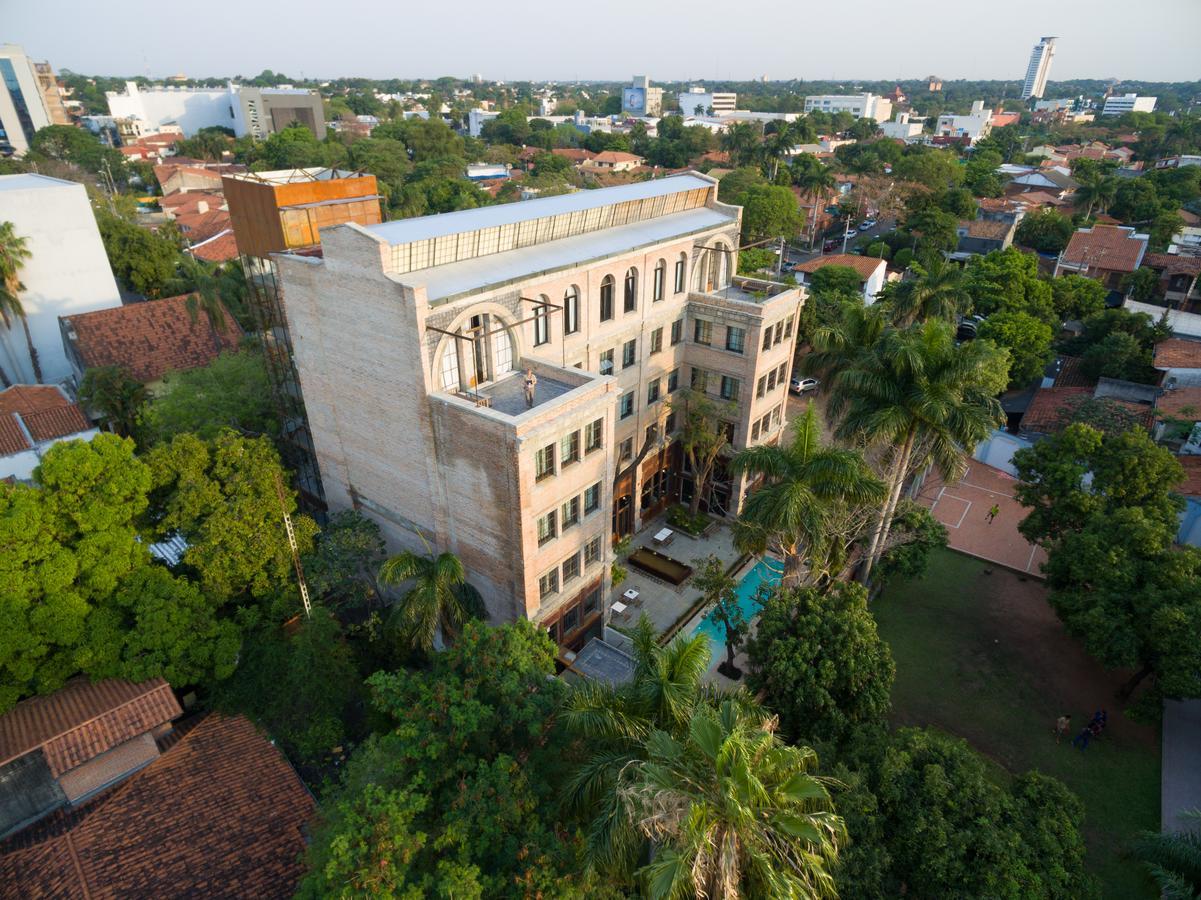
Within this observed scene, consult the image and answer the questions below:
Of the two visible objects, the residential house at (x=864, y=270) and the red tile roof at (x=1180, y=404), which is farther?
the residential house at (x=864, y=270)

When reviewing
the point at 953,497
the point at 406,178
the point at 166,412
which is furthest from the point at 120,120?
the point at 953,497

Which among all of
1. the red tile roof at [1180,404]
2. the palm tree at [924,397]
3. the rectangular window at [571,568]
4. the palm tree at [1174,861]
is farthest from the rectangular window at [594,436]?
the red tile roof at [1180,404]

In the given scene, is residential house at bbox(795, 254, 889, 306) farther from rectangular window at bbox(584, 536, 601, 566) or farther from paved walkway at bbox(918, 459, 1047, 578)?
rectangular window at bbox(584, 536, 601, 566)

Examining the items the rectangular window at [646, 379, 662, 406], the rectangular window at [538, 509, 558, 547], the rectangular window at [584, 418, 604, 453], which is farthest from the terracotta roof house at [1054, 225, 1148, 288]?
the rectangular window at [538, 509, 558, 547]

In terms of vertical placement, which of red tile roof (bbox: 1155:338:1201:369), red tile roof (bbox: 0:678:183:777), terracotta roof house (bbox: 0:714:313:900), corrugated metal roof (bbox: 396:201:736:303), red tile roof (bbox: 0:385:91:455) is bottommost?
terracotta roof house (bbox: 0:714:313:900)

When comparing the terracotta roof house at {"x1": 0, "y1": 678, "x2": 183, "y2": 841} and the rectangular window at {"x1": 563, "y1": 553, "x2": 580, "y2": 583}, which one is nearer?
the terracotta roof house at {"x1": 0, "y1": 678, "x2": 183, "y2": 841}

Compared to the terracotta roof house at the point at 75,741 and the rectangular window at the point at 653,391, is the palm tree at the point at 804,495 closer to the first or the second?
A: the rectangular window at the point at 653,391
